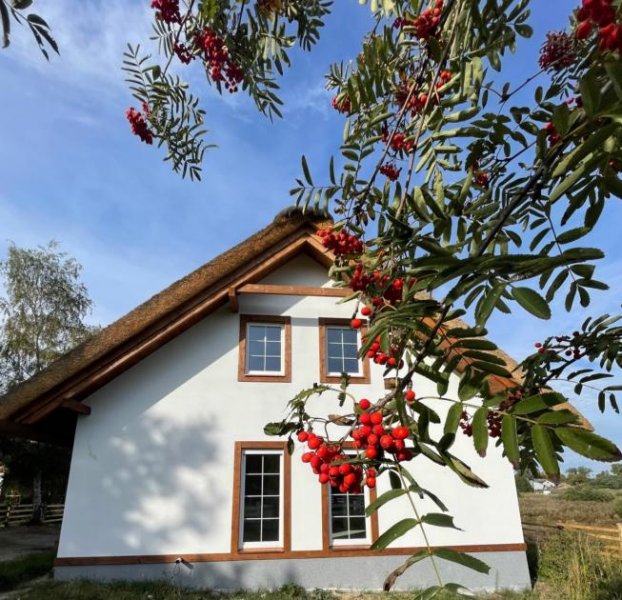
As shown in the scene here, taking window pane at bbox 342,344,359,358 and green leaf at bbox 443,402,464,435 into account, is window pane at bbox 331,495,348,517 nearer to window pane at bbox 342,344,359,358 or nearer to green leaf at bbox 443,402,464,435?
window pane at bbox 342,344,359,358

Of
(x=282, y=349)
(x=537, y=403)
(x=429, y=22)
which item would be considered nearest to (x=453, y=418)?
(x=537, y=403)

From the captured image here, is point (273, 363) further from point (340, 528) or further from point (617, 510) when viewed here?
point (617, 510)

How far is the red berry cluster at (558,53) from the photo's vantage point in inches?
88.8

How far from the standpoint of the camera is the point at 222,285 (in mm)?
7914

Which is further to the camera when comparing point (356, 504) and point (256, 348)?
point (256, 348)

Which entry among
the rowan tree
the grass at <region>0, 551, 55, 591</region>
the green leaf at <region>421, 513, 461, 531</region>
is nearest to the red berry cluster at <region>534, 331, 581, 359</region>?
the rowan tree

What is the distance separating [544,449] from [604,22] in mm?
1098

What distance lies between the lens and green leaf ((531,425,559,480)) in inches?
45.5

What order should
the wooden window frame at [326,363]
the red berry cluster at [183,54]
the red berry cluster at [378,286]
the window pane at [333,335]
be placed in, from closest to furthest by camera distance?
the red berry cluster at [378,286]
the red berry cluster at [183,54]
the wooden window frame at [326,363]
the window pane at [333,335]

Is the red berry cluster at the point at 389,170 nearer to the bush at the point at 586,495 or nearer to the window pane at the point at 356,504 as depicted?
the window pane at the point at 356,504

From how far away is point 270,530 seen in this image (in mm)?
7027

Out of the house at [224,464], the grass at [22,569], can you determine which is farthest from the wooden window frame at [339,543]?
the grass at [22,569]

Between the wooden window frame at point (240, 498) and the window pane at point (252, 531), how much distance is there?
0.11 meters

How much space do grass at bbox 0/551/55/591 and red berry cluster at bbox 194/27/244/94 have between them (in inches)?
311
